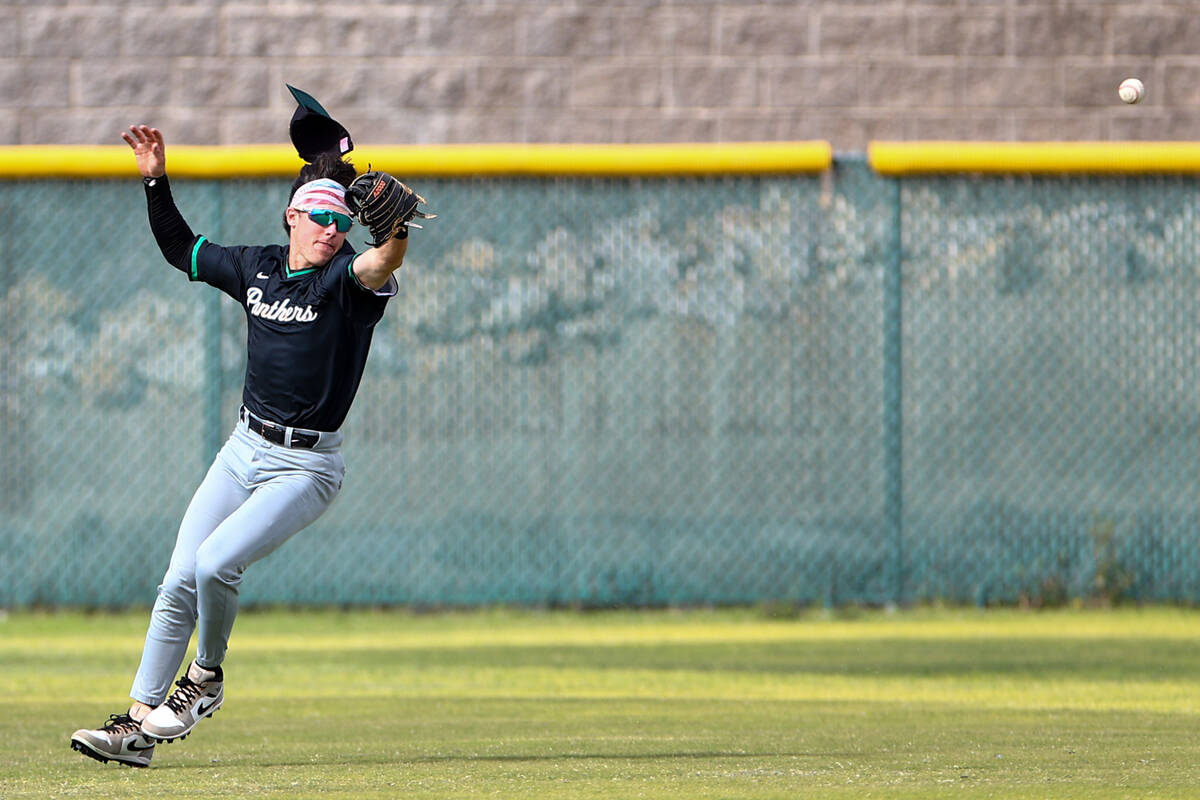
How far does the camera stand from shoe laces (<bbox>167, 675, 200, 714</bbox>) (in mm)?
5531

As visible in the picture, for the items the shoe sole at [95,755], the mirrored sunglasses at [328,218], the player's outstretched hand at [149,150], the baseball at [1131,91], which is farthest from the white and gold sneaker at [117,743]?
the baseball at [1131,91]

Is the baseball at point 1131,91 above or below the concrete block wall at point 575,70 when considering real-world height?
below

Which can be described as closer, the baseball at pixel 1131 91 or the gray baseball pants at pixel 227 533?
the gray baseball pants at pixel 227 533

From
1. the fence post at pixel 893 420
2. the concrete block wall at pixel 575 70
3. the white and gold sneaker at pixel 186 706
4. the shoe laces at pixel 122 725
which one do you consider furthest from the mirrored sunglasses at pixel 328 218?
the fence post at pixel 893 420

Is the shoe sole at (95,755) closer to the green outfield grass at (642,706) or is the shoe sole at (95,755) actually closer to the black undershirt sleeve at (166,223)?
the green outfield grass at (642,706)

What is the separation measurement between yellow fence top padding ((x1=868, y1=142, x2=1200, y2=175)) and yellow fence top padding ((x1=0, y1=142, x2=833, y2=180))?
1.29 ft

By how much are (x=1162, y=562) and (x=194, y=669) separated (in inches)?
254

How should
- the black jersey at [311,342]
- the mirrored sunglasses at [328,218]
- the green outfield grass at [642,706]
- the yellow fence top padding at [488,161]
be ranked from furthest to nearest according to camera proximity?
1. the yellow fence top padding at [488,161]
2. the mirrored sunglasses at [328,218]
3. the black jersey at [311,342]
4. the green outfield grass at [642,706]

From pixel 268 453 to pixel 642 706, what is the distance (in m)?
2.20

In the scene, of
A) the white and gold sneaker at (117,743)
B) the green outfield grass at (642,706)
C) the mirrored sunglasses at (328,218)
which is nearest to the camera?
the green outfield grass at (642,706)

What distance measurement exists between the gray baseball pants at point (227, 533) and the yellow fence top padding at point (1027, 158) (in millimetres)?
5470

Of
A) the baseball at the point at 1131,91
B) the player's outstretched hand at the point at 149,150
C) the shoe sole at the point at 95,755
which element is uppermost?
the baseball at the point at 1131,91

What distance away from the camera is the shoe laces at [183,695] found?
18.1 ft

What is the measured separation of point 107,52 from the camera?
35.3 feet
